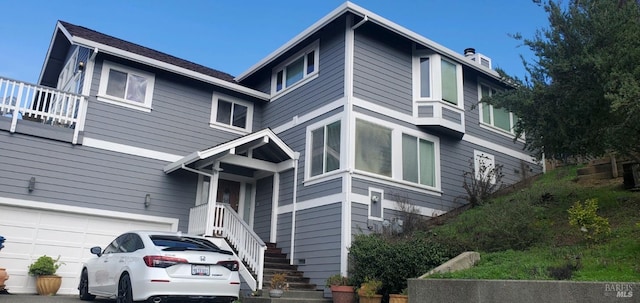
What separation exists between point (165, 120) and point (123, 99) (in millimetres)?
1279

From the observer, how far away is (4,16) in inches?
549

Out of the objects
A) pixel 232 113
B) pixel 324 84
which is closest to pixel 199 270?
pixel 324 84

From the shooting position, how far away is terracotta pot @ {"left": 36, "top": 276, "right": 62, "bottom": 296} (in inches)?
456

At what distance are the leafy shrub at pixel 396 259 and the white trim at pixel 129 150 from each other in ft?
20.9

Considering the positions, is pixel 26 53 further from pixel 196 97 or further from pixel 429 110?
pixel 429 110

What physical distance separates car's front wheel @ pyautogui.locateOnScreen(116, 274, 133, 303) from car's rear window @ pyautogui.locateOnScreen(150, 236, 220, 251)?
73 centimetres

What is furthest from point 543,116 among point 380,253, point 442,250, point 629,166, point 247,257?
point 247,257

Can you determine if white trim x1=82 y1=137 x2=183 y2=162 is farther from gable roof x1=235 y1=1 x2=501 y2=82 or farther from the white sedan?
the white sedan

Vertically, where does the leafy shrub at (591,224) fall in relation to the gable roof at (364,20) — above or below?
below

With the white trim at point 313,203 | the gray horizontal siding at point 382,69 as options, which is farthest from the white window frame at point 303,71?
the white trim at point 313,203

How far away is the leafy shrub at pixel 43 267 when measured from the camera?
38.4ft

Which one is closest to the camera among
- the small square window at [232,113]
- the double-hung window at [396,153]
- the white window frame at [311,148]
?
the white window frame at [311,148]

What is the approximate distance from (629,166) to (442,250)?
17.0ft

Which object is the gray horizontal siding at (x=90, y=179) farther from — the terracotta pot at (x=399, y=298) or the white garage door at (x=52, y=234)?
the terracotta pot at (x=399, y=298)
